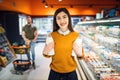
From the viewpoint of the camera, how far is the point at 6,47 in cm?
810

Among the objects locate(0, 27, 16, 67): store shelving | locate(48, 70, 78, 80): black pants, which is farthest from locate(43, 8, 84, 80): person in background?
locate(0, 27, 16, 67): store shelving

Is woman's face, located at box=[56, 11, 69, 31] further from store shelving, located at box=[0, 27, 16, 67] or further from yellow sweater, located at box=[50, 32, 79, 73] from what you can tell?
store shelving, located at box=[0, 27, 16, 67]

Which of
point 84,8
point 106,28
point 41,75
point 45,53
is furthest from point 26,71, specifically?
point 84,8

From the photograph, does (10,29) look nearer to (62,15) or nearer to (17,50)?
(17,50)

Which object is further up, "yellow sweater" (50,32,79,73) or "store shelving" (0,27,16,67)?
"yellow sweater" (50,32,79,73)

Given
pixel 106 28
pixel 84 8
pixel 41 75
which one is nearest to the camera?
pixel 106 28

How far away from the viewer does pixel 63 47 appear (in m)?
2.44

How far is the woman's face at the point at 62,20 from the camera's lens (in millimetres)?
2477

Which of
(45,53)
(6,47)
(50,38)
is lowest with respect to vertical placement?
(6,47)

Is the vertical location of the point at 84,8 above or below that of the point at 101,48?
above

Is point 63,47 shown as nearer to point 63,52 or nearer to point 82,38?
point 63,52

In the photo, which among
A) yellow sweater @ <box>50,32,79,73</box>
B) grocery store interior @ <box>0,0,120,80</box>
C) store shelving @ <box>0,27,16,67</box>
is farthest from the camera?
store shelving @ <box>0,27,16,67</box>

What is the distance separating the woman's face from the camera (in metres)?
2.48

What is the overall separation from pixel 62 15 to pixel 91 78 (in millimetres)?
2372
